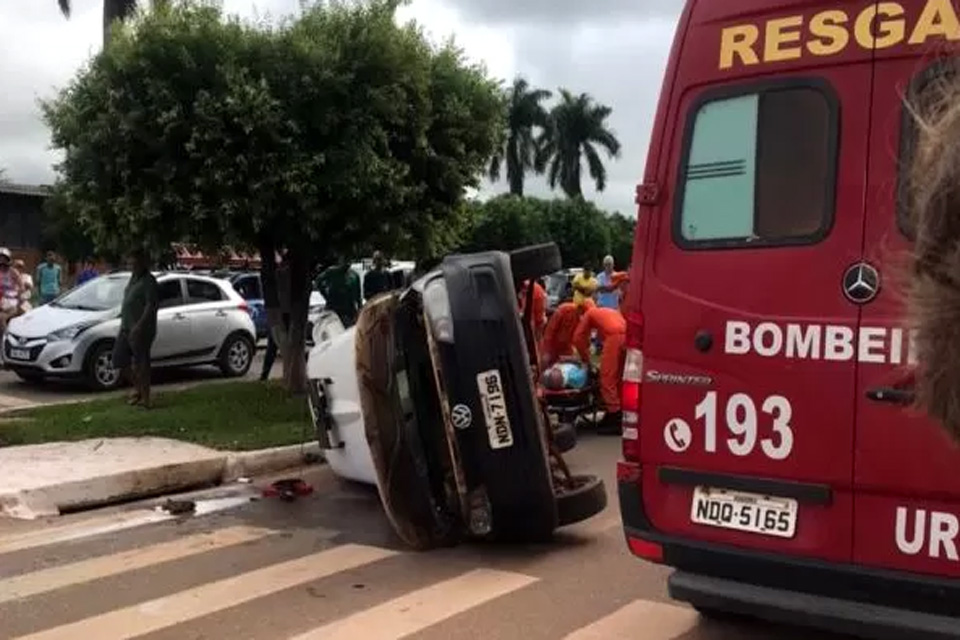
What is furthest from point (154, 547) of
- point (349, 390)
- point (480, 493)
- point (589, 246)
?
point (589, 246)

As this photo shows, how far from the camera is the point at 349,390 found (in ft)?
24.1

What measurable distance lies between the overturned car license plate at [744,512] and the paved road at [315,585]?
0.96m

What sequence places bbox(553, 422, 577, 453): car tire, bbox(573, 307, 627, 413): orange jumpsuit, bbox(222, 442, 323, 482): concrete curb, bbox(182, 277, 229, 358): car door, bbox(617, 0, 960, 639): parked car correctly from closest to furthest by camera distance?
bbox(617, 0, 960, 639): parked car
bbox(553, 422, 577, 453): car tire
bbox(222, 442, 323, 482): concrete curb
bbox(573, 307, 627, 413): orange jumpsuit
bbox(182, 277, 229, 358): car door

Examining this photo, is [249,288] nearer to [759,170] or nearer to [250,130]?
[250,130]

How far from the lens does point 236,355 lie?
16156 millimetres

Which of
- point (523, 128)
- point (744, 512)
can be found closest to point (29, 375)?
point (744, 512)

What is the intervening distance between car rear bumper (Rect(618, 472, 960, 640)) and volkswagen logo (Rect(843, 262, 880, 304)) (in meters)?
0.90

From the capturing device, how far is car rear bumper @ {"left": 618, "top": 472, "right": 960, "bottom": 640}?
3643 mm

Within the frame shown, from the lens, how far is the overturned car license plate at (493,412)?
602cm

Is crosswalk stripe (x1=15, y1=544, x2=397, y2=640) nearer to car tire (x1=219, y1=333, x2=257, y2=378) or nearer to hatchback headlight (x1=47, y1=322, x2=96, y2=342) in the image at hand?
hatchback headlight (x1=47, y1=322, x2=96, y2=342)

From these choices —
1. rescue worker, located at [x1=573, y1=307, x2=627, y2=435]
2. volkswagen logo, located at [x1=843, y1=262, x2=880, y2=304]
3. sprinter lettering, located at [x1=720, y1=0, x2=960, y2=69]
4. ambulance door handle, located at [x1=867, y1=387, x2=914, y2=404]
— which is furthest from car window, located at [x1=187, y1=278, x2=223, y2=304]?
ambulance door handle, located at [x1=867, y1=387, x2=914, y2=404]

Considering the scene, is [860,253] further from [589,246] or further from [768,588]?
[589,246]

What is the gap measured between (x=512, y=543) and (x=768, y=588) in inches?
104

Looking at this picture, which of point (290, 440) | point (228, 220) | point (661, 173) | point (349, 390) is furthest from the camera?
point (228, 220)
